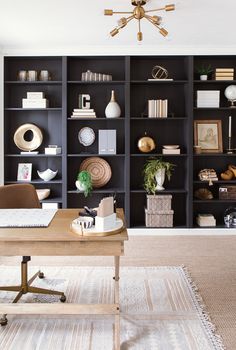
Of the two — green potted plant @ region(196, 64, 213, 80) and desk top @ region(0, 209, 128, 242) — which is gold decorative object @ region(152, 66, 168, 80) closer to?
green potted plant @ region(196, 64, 213, 80)

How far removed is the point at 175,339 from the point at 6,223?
1.29 metres

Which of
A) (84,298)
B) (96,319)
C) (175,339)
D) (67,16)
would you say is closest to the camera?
(175,339)

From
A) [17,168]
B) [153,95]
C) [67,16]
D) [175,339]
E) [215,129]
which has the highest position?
[67,16]

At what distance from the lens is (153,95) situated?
5.72 metres

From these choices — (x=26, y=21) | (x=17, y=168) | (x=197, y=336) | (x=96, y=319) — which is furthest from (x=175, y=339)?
(x=17, y=168)

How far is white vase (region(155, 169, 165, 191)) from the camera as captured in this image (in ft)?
17.7

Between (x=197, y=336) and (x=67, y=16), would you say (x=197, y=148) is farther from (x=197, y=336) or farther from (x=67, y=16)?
(x=197, y=336)

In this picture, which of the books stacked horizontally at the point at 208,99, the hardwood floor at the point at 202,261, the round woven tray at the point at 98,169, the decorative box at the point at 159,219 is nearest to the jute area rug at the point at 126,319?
the hardwood floor at the point at 202,261

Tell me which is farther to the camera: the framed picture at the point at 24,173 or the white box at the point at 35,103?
the framed picture at the point at 24,173

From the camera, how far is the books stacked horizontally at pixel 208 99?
5.48 m

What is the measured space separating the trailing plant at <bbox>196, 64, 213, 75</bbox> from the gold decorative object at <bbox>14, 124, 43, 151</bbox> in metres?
2.33

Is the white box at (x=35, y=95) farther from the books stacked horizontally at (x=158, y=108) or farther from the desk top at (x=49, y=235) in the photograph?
the desk top at (x=49, y=235)

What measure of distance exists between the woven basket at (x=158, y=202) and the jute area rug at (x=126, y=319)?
65.9 inches

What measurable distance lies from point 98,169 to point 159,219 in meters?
1.09
